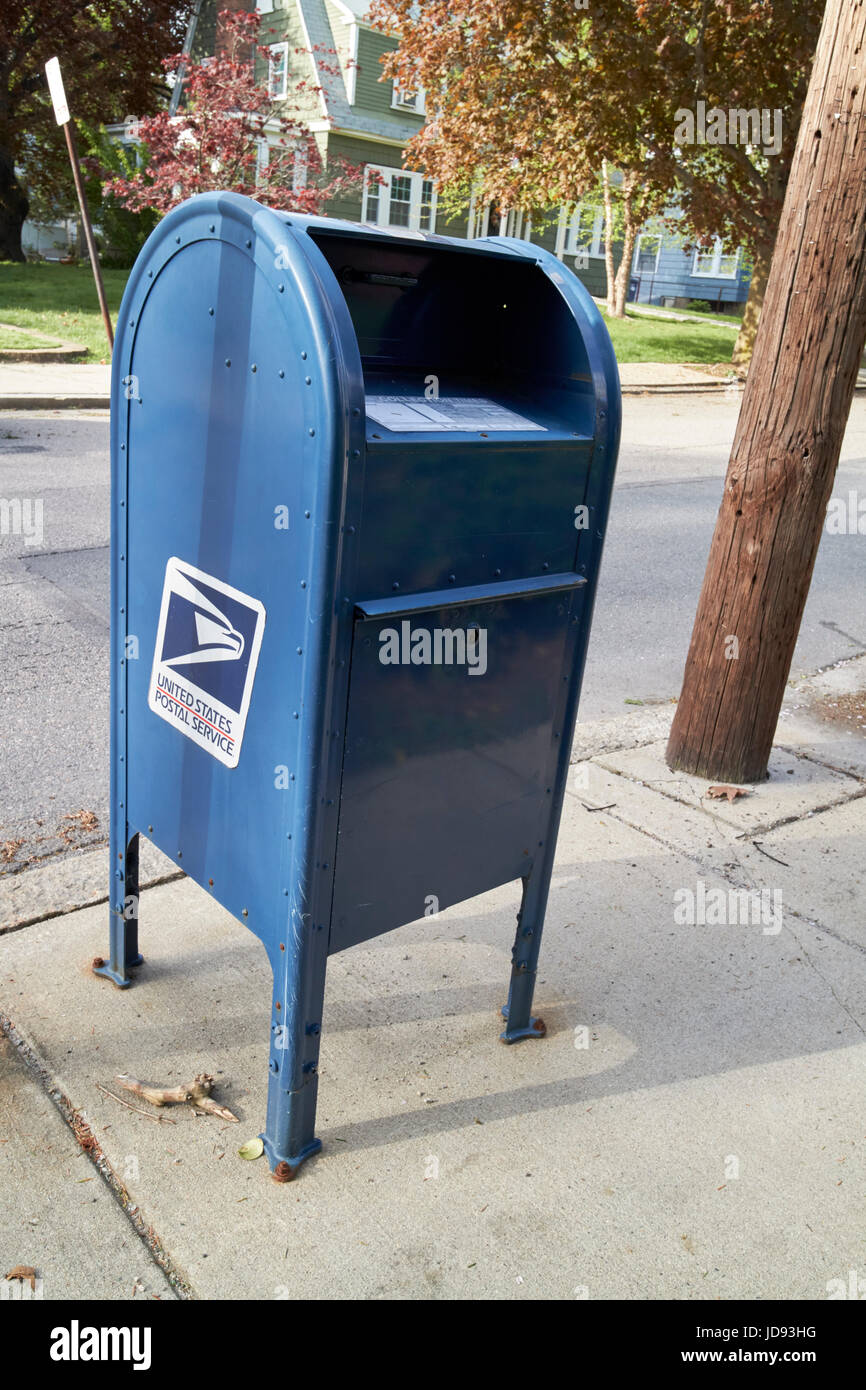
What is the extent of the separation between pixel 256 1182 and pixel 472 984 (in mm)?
921

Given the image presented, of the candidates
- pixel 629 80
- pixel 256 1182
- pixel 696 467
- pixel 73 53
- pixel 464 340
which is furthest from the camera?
pixel 73 53

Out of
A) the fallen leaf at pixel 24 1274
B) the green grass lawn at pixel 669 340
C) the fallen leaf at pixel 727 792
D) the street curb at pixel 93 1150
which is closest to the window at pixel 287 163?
the green grass lawn at pixel 669 340

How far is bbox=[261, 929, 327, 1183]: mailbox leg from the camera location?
7.34 ft

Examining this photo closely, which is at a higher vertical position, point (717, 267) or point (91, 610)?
point (717, 267)

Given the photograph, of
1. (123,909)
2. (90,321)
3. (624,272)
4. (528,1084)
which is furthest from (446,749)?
(624,272)

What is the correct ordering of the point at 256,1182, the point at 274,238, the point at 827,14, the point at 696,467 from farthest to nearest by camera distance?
the point at 696,467 < the point at 827,14 < the point at 256,1182 < the point at 274,238

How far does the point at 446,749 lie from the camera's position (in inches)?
93.8

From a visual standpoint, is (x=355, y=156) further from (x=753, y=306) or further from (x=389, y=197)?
(x=753, y=306)

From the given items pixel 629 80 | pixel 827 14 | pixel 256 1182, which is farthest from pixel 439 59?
pixel 256 1182

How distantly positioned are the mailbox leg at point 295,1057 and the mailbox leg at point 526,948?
2.12 ft

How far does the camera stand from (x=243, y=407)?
2090 millimetres

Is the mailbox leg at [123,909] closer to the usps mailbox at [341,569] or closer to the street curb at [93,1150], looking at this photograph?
the usps mailbox at [341,569]

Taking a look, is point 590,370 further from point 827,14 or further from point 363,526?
point 827,14

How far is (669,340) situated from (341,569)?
22.3 metres
